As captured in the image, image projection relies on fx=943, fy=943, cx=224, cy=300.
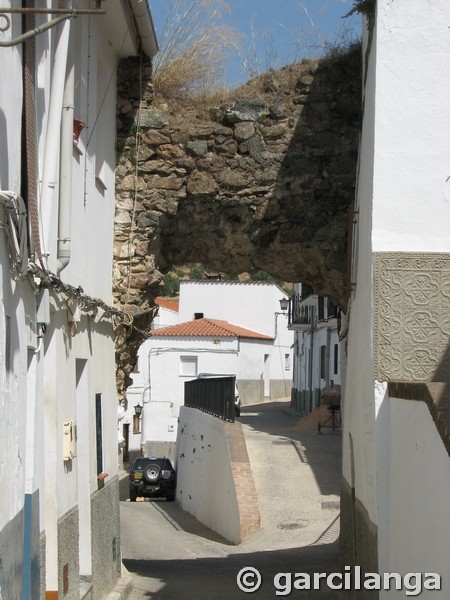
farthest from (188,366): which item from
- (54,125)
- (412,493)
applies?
(412,493)

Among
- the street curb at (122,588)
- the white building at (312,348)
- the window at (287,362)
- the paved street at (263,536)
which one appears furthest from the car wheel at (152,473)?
the window at (287,362)

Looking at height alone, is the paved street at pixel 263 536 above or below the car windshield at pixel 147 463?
above

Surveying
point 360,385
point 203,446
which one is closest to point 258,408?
point 203,446

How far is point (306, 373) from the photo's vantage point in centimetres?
3850

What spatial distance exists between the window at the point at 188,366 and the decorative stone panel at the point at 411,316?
29.7m

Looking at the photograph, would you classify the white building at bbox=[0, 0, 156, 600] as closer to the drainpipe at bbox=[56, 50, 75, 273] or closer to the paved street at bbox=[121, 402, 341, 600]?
the drainpipe at bbox=[56, 50, 75, 273]

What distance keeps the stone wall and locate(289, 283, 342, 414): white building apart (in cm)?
2087

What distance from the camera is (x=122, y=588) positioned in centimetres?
1030

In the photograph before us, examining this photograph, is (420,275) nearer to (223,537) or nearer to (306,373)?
(223,537)

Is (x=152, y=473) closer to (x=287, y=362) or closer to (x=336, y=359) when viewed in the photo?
(x=336, y=359)

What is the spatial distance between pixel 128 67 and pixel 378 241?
4.67m

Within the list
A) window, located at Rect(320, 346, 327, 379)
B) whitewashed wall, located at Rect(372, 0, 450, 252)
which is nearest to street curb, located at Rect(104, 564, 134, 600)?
whitewashed wall, located at Rect(372, 0, 450, 252)

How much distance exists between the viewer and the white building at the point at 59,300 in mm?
5625

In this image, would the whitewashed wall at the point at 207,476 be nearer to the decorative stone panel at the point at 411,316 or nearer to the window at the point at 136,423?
the decorative stone panel at the point at 411,316
